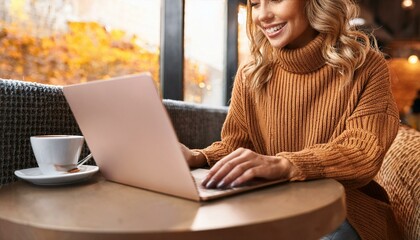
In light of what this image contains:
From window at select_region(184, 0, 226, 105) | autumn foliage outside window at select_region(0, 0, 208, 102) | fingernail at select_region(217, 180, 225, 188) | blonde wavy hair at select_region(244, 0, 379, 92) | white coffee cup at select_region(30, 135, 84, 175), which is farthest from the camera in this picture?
window at select_region(184, 0, 226, 105)

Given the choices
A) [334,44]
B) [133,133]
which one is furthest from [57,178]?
[334,44]

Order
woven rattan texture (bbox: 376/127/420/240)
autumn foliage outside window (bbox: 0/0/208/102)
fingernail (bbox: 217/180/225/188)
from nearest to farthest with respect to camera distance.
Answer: fingernail (bbox: 217/180/225/188)
woven rattan texture (bbox: 376/127/420/240)
autumn foliage outside window (bbox: 0/0/208/102)

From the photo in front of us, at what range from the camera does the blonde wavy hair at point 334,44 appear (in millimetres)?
1103

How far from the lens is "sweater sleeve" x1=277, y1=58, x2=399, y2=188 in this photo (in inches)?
34.5

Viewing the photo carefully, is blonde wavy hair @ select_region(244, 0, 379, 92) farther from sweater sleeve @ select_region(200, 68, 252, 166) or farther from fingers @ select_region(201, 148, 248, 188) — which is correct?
fingers @ select_region(201, 148, 248, 188)

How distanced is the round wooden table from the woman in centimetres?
23

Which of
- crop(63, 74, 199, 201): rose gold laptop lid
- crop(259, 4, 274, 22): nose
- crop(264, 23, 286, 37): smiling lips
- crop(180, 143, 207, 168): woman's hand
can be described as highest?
crop(259, 4, 274, 22): nose

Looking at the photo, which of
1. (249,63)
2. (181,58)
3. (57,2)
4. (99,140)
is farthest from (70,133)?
(181,58)

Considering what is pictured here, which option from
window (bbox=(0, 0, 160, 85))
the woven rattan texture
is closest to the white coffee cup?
window (bbox=(0, 0, 160, 85))

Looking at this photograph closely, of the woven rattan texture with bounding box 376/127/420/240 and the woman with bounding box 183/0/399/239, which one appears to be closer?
the woman with bounding box 183/0/399/239

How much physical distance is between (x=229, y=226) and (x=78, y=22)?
56.8 inches

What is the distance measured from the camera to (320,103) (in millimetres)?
1151

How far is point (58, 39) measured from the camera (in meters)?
1.66

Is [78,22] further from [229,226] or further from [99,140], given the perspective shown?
[229,226]
